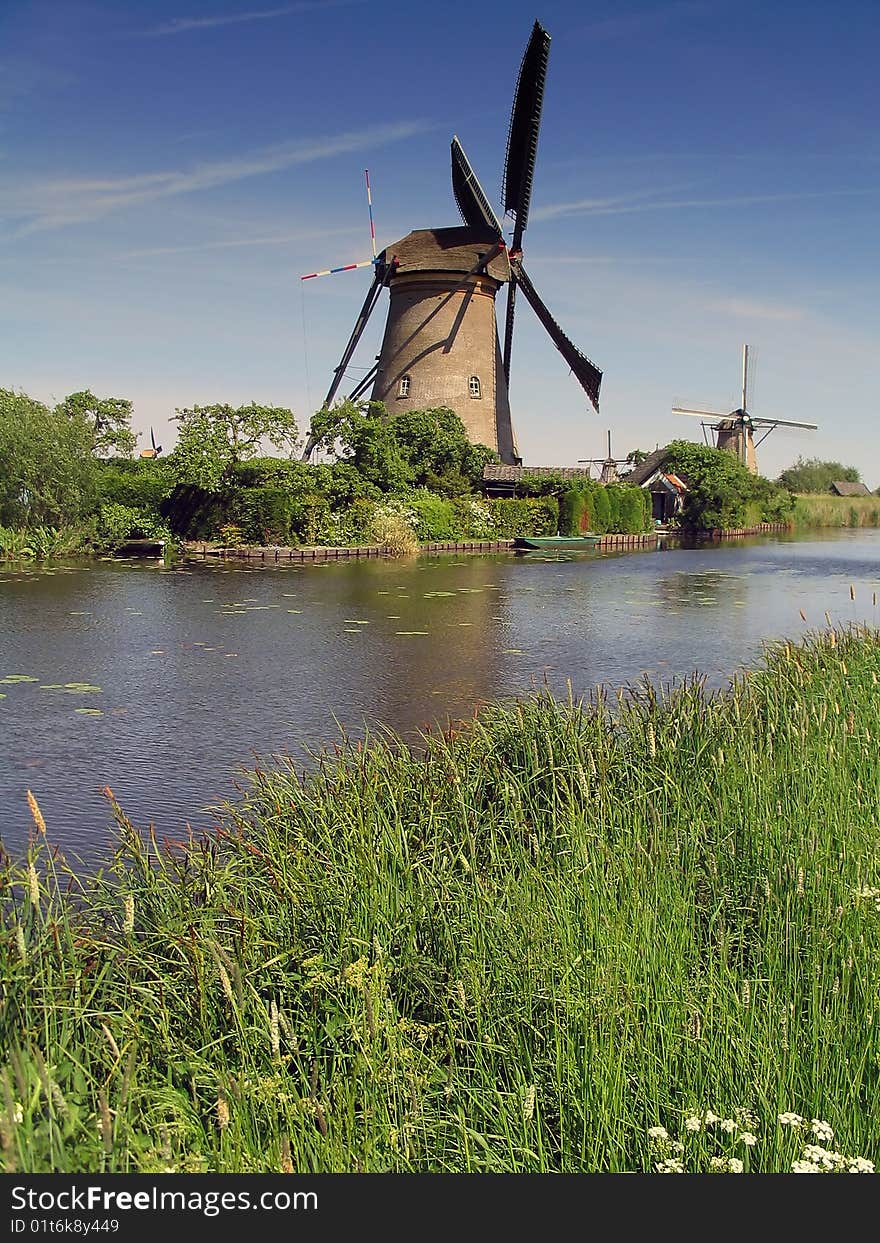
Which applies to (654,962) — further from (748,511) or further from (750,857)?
(748,511)

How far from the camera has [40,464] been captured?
24562 millimetres

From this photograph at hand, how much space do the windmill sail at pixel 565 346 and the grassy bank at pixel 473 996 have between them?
32560 millimetres

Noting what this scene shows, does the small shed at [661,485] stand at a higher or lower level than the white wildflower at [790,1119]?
higher

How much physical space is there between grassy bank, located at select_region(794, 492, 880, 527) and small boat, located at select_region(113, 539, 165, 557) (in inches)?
1565

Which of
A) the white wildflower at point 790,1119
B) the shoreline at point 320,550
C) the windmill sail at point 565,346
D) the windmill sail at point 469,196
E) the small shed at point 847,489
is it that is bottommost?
the white wildflower at point 790,1119

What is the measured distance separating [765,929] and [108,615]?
13.2m

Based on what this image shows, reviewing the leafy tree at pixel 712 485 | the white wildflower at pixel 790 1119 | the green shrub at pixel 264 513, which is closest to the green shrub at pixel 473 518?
the green shrub at pixel 264 513

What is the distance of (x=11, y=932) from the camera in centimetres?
285

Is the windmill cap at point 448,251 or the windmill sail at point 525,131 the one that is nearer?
the windmill sail at point 525,131

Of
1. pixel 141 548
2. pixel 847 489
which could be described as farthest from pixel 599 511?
pixel 847 489

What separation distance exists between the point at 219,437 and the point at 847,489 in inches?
2644

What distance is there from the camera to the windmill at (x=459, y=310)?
115 feet

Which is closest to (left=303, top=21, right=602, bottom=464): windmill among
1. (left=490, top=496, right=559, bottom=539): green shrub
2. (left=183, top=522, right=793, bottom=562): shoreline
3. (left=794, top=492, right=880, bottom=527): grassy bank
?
(left=490, top=496, right=559, bottom=539): green shrub

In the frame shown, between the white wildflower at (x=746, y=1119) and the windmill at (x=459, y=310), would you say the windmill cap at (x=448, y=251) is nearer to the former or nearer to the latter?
the windmill at (x=459, y=310)
